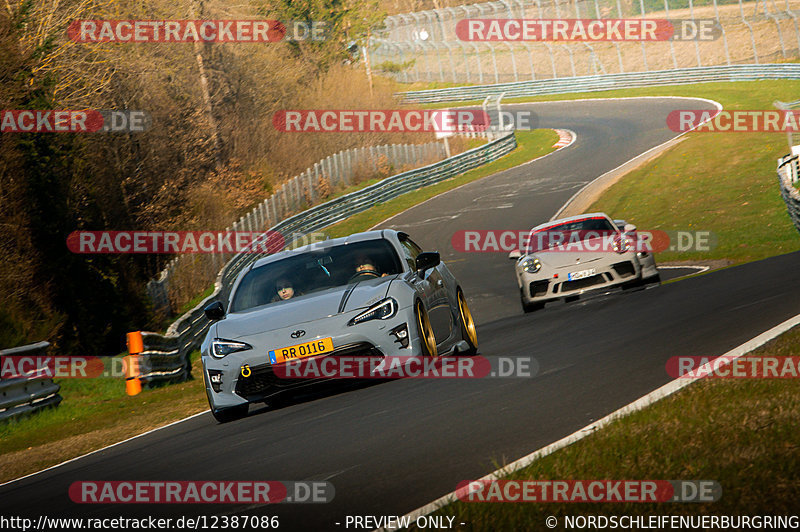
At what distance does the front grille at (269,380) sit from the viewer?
8.62 m

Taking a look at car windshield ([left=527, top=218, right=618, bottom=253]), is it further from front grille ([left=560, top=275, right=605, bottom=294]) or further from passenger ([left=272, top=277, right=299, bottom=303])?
passenger ([left=272, top=277, right=299, bottom=303])

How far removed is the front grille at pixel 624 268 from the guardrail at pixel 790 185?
9486mm

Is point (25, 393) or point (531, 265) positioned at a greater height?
point (531, 265)

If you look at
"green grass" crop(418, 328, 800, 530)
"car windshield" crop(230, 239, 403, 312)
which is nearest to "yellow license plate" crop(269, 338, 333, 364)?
"car windshield" crop(230, 239, 403, 312)

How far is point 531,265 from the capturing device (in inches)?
620

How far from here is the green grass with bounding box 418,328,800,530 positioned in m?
4.21

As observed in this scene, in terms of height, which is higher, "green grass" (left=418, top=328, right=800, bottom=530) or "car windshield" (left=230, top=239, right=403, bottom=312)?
"car windshield" (left=230, top=239, right=403, bottom=312)

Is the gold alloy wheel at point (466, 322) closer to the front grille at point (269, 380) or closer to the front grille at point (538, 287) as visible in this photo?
the front grille at point (269, 380)

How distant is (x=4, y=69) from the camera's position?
2277cm

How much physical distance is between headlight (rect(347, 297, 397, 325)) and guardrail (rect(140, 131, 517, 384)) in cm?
235

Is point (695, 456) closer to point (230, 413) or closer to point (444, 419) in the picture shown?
point (444, 419)

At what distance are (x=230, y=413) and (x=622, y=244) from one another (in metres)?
8.16

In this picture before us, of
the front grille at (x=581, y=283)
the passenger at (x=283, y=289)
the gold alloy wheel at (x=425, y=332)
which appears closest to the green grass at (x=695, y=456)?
the gold alloy wheel at (x=425, y=332)

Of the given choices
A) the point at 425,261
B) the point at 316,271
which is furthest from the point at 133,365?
the point at 425,261
